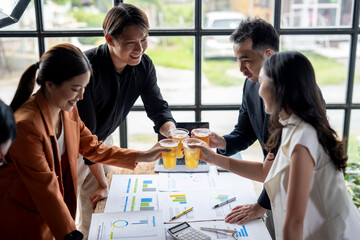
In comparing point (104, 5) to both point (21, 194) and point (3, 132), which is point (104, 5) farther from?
point (3, 132)

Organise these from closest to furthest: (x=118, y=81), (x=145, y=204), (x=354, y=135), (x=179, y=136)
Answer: (x=145, y=204) < (x=179, y=136) < (x=118, y=81) < (x=354, y=135)

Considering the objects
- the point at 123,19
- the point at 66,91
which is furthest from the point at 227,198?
the point at 123,19

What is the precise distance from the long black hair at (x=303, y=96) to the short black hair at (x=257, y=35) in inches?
17.9

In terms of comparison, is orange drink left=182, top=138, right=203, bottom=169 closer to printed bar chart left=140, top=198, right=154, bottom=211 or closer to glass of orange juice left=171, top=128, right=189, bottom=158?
glass of orange juice left=171, top=128, right=189, bottom=158

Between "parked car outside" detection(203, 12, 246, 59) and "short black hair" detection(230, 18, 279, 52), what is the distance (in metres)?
0.82

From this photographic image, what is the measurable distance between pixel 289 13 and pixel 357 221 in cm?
168

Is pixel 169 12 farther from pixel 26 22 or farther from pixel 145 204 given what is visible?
pixel 145 204

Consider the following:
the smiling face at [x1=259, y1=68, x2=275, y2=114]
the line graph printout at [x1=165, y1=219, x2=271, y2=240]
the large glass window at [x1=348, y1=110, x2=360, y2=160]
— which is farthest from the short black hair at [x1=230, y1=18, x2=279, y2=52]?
the large glass window at [x1=348, y1=110, x2=360, y2=160]

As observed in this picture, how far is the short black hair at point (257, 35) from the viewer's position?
1.92 metres

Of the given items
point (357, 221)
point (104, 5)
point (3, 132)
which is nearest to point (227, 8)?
point (104, 5)

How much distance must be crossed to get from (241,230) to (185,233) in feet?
0.80

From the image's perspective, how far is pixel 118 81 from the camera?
2250 mm

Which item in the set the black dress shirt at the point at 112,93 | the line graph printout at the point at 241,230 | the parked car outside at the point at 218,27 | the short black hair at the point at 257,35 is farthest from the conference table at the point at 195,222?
the parked car outside at the point at 218,27

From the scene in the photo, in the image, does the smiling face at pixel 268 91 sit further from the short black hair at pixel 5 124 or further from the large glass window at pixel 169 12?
the large glass window at pixel 169 12
